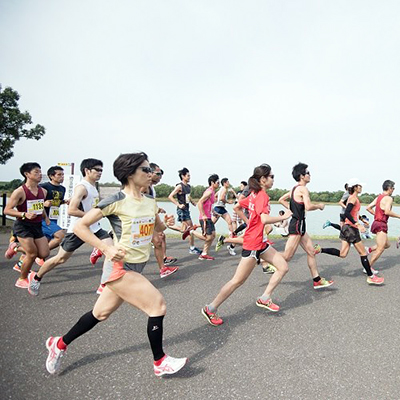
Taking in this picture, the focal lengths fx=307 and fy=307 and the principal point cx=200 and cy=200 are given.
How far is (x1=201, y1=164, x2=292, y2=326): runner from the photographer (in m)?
3.77

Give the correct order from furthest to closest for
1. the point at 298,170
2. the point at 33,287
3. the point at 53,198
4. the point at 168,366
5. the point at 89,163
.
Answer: the point at 53,198, the point at 298,170, the point at 89,163, the point at 33,287, the point at 168,366

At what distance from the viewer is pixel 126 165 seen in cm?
265

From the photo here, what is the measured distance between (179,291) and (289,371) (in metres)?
2.63

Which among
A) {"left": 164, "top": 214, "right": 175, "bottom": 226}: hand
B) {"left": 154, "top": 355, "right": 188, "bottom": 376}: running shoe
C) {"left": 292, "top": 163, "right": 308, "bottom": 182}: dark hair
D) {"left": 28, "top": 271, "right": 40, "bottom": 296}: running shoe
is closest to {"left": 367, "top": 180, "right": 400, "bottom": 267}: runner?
{"left": 292, "top": 163, "right": 308, "bottom": 182}: dark hair

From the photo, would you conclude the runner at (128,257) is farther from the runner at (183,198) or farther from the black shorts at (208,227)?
the runner at (183,198)

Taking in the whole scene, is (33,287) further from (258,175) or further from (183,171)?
(183,171)

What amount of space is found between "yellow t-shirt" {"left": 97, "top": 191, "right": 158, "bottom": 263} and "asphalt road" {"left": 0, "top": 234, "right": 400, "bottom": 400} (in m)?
1.05

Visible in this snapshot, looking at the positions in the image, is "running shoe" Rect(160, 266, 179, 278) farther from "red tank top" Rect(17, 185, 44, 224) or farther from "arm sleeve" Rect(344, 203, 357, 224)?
"arm sleeve" Rect(344, 203, 357, 224)

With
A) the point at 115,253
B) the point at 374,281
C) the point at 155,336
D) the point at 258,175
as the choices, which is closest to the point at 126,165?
the point at 115,253

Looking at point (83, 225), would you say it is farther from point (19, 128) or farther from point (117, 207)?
point (19, 128)

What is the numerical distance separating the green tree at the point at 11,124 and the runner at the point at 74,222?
16054 millimetres

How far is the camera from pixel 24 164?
16.9 feet

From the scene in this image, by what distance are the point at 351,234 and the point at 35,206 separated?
5803mm

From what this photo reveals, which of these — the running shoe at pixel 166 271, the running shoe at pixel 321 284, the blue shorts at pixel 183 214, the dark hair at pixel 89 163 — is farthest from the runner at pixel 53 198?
the running shoe at pixel 321 284
